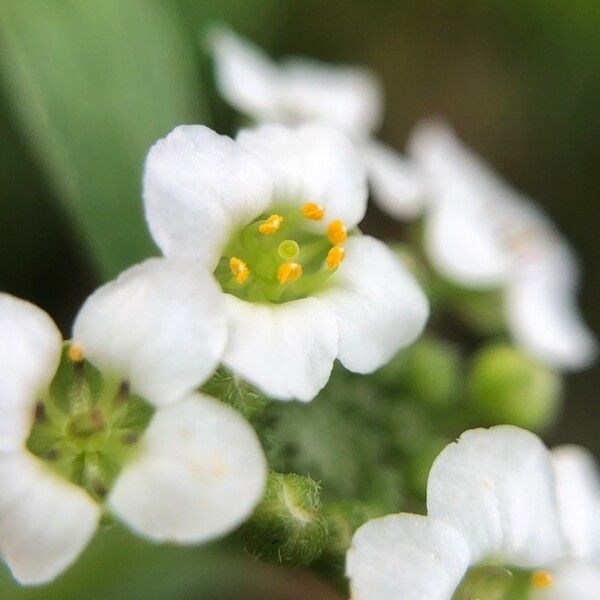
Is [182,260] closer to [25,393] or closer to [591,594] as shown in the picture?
[25,393]

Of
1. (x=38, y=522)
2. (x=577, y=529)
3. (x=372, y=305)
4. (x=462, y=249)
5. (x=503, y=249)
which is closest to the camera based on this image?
(x=38, y=522)

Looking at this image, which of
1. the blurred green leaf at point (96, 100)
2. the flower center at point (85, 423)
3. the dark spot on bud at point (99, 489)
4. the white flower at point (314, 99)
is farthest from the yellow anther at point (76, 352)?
the white flower at point (314, 99)

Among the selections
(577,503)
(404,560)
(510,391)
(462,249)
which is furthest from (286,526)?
(462,249)

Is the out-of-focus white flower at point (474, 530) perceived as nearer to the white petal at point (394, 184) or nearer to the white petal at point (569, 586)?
the white petal at point (569, 586)

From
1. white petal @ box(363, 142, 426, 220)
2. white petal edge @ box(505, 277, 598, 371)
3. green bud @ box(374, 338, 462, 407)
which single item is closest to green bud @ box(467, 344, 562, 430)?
green bud @ box(374, 338, 462, 407)

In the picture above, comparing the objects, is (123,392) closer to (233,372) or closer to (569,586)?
(233,372)

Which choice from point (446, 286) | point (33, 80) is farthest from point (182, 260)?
point (446, 286)

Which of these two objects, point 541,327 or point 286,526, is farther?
point 541,327
